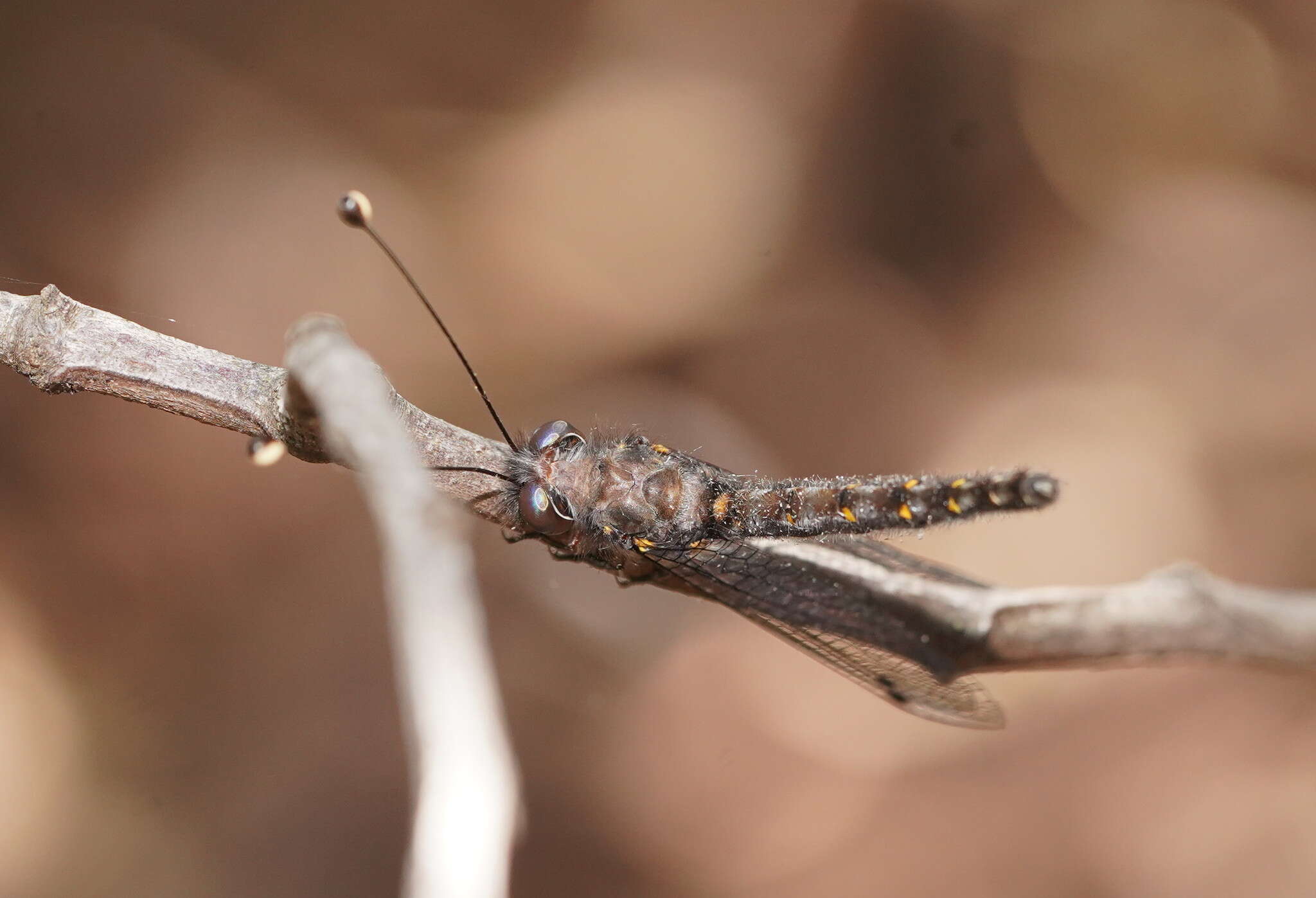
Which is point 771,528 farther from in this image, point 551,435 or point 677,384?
point 677,384

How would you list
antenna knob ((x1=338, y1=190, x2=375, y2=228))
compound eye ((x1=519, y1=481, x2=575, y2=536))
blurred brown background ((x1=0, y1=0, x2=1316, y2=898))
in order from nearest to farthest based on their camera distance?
antenna knob ((x1=338, y1=190, x2=375, y2=228))
compound eye ((x1=519, y1=481, x2=575, y2=536))
blurred brown background ((x1=0, y1=0, x2=1316, y2=898))

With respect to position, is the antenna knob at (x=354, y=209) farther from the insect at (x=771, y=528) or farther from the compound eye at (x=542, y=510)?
the compound eye at (x=542, y=510)

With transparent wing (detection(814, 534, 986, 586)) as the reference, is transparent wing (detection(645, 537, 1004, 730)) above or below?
below

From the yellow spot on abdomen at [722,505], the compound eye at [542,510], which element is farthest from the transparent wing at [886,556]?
the compound eye at [542,510]

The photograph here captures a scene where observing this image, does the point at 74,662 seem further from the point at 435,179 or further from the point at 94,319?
the point at 435,179

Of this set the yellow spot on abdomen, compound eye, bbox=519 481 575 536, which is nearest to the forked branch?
compound eye, bbox=519 481 575 536

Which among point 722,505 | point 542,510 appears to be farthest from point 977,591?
point 542,510

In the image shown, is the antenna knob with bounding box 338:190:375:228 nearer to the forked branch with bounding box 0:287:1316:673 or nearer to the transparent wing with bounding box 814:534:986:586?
the forked branch with bounding box 0:287:1316:673
